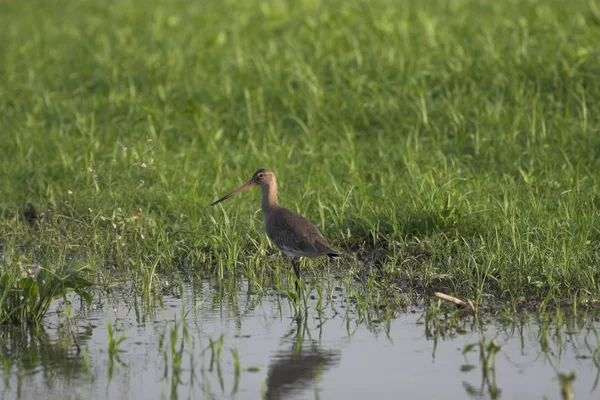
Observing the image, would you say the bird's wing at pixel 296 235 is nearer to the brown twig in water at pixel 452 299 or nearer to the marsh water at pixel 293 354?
the marsh water at pixel 293 354

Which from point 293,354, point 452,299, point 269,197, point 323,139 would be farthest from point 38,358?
point 323,139

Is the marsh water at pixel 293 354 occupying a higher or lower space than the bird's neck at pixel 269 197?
lower

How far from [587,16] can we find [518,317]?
8658mm

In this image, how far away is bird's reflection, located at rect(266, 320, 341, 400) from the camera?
5715 millimetres

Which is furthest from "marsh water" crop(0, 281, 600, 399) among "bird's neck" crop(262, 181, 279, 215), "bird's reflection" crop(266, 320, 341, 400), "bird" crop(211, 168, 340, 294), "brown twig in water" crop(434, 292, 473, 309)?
"bird's neck" crop(262, 181, 279, 215)

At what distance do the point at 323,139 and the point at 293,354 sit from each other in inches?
224

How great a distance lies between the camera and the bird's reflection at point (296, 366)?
18.7 ft

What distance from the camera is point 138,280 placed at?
7.98 metres

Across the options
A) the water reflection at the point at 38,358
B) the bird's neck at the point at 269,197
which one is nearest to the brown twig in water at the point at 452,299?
the bird's neck at the point at 269,197

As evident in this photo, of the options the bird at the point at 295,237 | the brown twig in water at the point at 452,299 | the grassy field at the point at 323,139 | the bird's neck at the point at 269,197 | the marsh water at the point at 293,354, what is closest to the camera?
the marsh water at the point at 293,354

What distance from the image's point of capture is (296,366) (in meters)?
6.10

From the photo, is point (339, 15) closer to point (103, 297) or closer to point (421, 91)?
point (421, 91)

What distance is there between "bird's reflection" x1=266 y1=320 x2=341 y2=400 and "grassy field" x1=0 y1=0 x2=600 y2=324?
124cm

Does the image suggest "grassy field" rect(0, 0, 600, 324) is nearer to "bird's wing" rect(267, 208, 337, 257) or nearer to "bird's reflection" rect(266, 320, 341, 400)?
"bird's wing" rect(267, 208, 337, 257)
